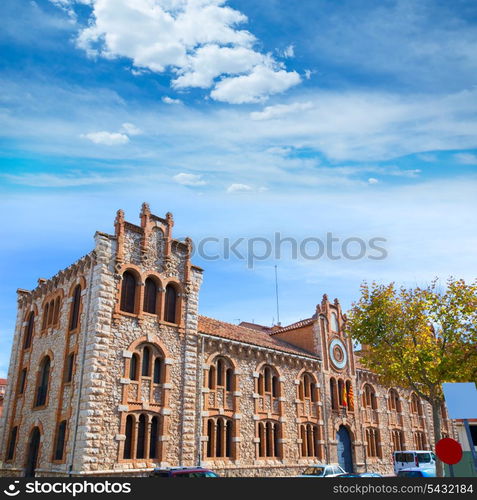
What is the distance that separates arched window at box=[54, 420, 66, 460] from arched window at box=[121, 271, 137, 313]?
21.7 feet

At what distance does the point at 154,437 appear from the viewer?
25.0m

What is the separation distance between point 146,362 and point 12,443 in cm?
1056

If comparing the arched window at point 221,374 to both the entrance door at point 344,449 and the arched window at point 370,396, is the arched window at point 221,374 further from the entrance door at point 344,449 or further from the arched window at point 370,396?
the arched window at point 370,396

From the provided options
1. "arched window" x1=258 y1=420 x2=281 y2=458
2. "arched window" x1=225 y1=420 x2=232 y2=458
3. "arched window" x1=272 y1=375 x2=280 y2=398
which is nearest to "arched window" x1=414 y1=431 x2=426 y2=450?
"arched window" x1=258 y1=420 x2=281 y2=458

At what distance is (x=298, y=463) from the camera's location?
1267 inches

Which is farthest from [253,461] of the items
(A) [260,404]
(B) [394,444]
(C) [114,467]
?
(B) [394,444]

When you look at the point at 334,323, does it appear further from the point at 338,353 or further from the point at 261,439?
the point at 261,439

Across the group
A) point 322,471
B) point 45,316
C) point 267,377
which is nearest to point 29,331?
point 45,316

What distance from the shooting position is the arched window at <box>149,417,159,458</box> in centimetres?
2455

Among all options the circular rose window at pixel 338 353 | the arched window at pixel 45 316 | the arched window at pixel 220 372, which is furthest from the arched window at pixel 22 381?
the circular rose window at pixel 338 353

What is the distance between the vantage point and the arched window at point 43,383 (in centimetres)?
2716

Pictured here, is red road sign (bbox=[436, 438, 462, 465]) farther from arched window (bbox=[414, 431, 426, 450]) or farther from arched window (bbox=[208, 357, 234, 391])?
arched window (bbox=[414, 431, 426, 450])

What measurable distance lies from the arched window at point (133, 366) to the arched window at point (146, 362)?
0.49 meters

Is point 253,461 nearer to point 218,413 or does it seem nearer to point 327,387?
point 218,413
